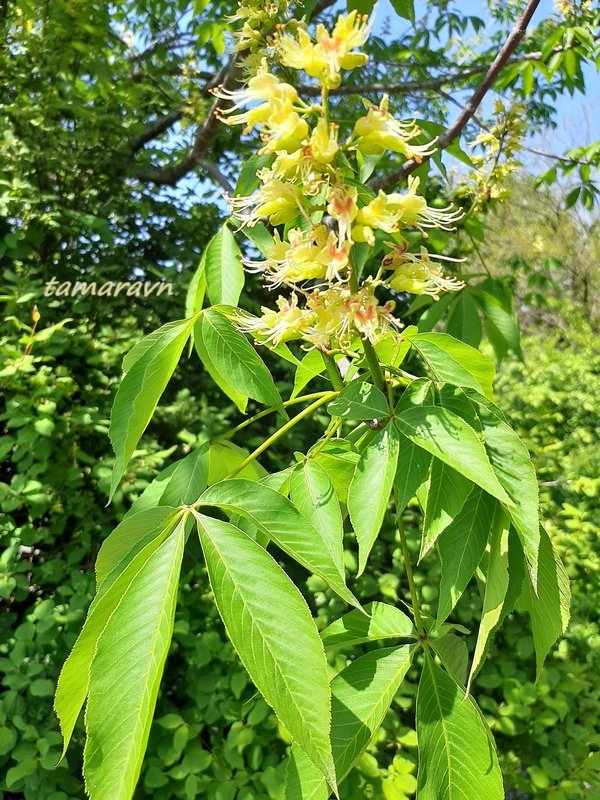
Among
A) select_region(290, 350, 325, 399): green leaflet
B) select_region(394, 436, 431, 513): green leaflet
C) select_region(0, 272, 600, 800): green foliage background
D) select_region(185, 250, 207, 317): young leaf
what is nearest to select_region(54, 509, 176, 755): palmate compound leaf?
select_region(394, 436, 431, 513): green leaflet

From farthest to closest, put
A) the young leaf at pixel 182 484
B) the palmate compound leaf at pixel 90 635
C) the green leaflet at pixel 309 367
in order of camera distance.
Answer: the green leaflet at pixel 309 367 → the young leaf at pixel 182 484 → the palmate compound leaf at pixel 90 635

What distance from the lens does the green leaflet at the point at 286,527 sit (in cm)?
62

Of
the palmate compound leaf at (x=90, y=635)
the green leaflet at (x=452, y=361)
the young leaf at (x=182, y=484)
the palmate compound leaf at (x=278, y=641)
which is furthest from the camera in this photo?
the young leaf at (x=182, y=484)

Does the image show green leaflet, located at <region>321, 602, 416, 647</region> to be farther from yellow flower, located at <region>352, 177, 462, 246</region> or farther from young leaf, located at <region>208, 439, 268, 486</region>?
yellow flower, located at <region>352, 177, 462, 246</region>

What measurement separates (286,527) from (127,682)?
20cm

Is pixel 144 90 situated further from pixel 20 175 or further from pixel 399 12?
pixel 399 12

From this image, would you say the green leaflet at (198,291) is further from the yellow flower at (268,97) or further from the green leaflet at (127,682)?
the green leaflet at (127,682)

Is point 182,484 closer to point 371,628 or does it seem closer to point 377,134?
point 371,628

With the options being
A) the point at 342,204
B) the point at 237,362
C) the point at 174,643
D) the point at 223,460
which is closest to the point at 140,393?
the point at 237,362

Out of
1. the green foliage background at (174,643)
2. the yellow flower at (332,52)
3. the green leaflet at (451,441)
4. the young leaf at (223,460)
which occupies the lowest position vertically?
the green foliage background at (174,643)

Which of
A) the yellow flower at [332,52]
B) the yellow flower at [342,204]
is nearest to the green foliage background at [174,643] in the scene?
the yellow flower at [342,204]

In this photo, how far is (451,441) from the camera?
0.65 meters

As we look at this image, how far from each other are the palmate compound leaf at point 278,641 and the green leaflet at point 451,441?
201mm

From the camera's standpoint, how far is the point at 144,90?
Result: 3.18 m
